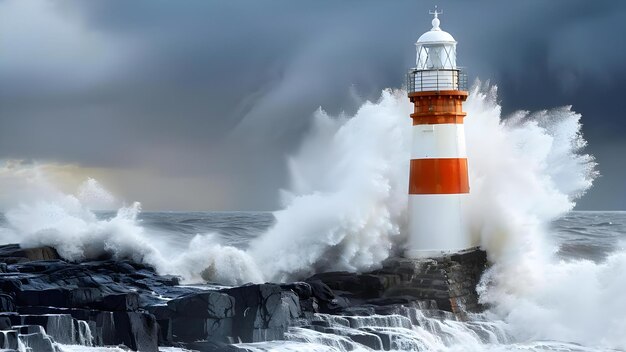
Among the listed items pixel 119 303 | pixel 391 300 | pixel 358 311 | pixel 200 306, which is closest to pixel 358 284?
pixel 391 300

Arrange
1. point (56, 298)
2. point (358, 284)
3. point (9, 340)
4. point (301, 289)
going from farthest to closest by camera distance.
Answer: point (358, 284), point (301, 289), point (56, 298), point (9, 340)

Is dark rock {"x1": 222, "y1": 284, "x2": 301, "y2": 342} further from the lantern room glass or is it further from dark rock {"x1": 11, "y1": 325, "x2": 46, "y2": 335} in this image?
the lantern room glass

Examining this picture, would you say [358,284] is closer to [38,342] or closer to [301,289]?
[301,289]

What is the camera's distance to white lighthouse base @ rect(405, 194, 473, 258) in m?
21.5

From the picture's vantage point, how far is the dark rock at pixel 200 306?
53.7ft

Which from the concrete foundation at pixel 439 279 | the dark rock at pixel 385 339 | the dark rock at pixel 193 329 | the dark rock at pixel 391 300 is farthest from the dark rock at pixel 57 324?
the concrete foundation at pixel 439 279

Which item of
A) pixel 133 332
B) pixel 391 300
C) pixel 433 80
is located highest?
pixel 433 80

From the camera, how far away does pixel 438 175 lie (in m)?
21.3

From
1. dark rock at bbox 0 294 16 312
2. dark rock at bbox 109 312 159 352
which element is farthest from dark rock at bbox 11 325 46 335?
dark rock at bbox 109 312 159 352

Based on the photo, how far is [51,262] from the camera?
62.4 feet

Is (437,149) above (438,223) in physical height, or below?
above

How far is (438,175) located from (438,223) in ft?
3.01

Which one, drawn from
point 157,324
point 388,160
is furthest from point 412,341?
point 388,160

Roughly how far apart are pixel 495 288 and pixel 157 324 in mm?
8122
